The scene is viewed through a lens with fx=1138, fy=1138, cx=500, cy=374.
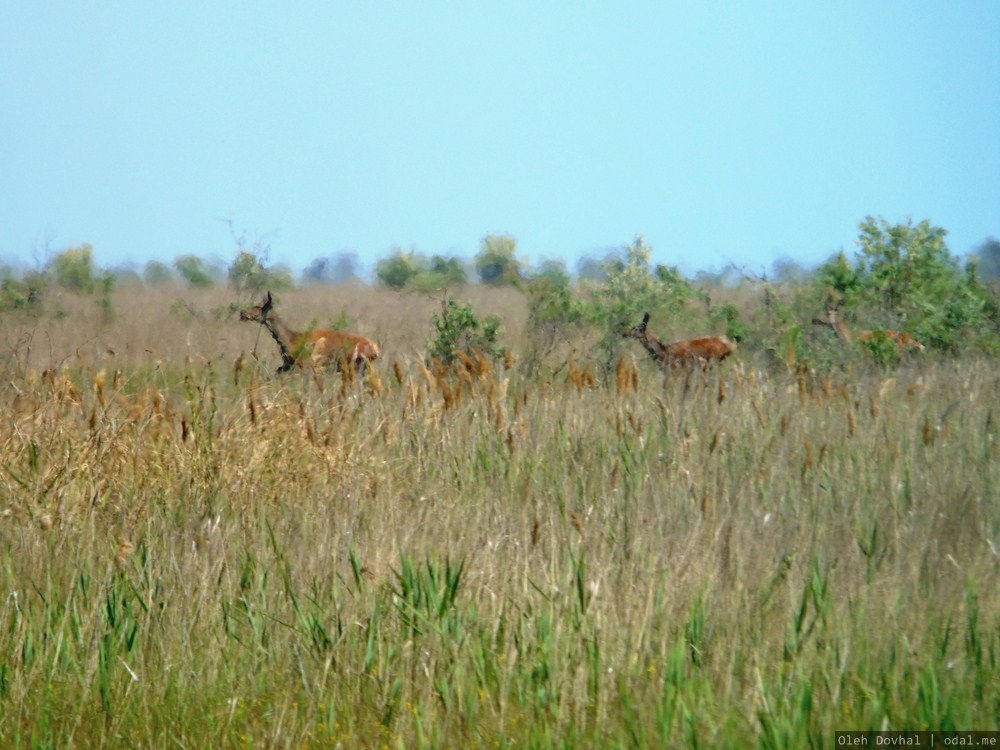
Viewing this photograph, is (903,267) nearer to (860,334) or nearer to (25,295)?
(860,334)

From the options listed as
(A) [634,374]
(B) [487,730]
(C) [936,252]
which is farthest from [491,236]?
(B) [487,730]

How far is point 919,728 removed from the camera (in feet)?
10.3

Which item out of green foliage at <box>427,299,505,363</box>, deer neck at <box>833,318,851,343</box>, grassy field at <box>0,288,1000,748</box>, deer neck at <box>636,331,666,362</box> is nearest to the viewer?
grassy field at <box>0,288,1000,748</box>

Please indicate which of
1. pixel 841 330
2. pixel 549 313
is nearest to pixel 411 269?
pixel 549 313

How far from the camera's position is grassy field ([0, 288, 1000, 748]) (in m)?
3.43

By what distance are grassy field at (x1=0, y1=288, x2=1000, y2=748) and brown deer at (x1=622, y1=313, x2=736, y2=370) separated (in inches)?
238

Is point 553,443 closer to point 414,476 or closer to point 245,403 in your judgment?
point 414,476

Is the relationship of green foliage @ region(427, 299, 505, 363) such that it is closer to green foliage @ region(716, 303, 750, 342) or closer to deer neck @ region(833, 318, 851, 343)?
green foliage @ region(716, 303, 750, 342)

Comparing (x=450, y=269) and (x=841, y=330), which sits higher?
(x=450, y=269)

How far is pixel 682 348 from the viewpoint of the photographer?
1312 cm

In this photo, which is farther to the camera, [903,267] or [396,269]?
[396,269]

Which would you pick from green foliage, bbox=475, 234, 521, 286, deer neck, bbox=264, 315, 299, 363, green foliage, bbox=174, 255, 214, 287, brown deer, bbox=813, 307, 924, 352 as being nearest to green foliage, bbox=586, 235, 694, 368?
brown deer, bbox=813, 307, 924, 352

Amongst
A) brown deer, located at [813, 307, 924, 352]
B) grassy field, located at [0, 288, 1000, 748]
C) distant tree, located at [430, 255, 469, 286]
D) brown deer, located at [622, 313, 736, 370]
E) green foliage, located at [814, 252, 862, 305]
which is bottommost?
grassy field, located at [0, 288, 1000, 748]

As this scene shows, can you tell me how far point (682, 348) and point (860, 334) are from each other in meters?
1.96
